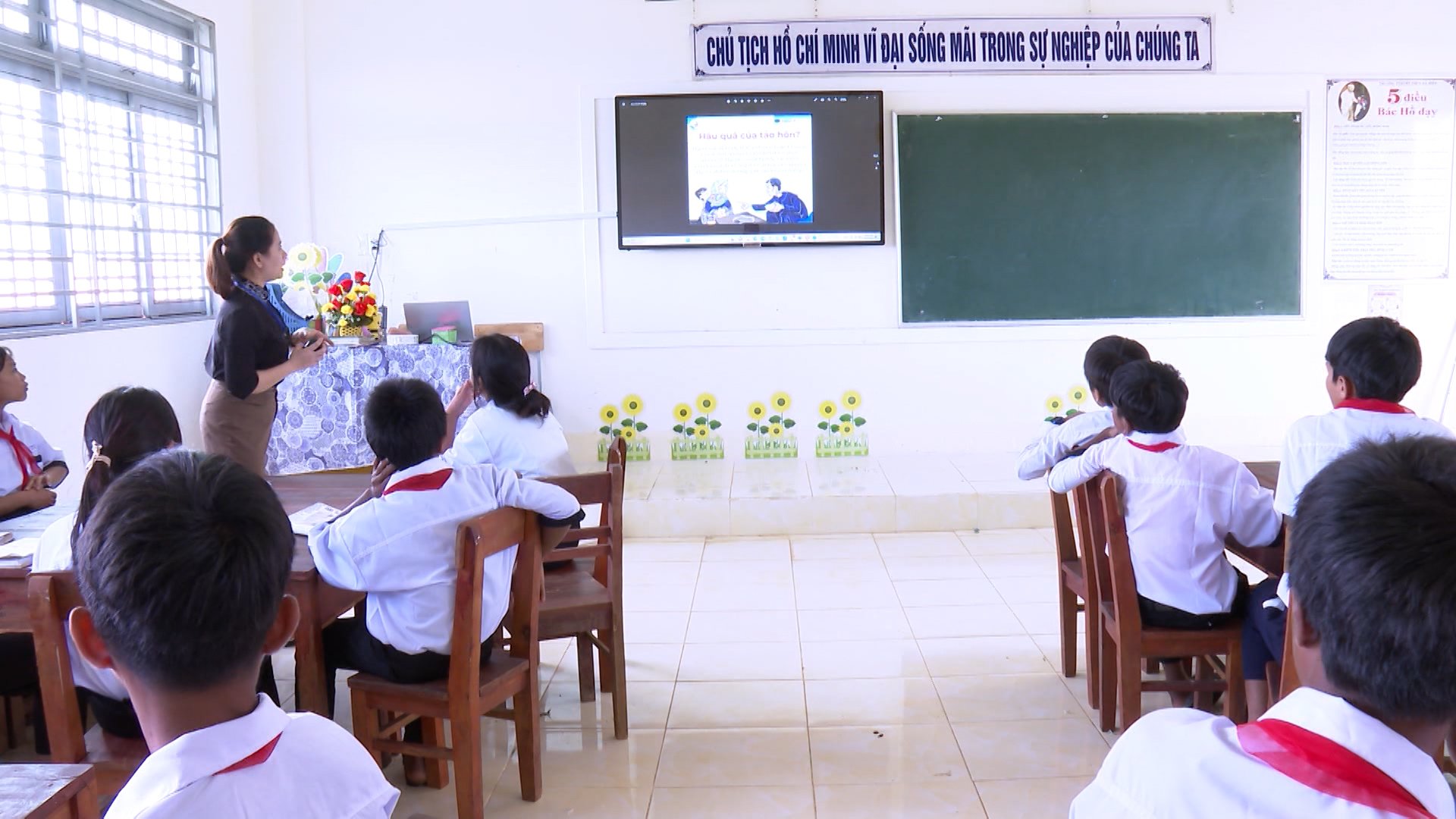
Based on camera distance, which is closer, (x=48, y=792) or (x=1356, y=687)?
(x=1356, y=687)

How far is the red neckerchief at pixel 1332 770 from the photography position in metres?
0.89

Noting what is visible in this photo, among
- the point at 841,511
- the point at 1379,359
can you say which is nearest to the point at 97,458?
the point at 1379,359

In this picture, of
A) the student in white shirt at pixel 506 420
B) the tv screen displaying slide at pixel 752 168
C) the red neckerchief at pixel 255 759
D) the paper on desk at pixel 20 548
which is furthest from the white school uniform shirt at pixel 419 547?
the tv screen displaying slide at pixel 752 168

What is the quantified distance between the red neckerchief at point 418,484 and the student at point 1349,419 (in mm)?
1726

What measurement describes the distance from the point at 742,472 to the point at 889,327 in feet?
3.79

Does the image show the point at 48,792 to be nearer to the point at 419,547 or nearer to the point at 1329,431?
the point at 419,547

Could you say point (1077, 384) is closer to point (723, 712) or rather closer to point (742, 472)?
point (742, 472)

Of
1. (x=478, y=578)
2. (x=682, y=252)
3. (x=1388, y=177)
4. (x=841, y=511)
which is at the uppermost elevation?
(x=1388, y=177)

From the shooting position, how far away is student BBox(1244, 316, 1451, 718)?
2350mm

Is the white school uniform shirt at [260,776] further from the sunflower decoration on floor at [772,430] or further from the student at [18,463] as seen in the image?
the sunflower decoration on floor at [772,430]

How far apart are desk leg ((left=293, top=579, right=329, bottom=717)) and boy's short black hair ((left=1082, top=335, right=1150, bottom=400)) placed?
6.56ft

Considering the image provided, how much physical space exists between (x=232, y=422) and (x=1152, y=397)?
2.62m

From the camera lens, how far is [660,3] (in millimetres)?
5922

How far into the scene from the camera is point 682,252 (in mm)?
6059
